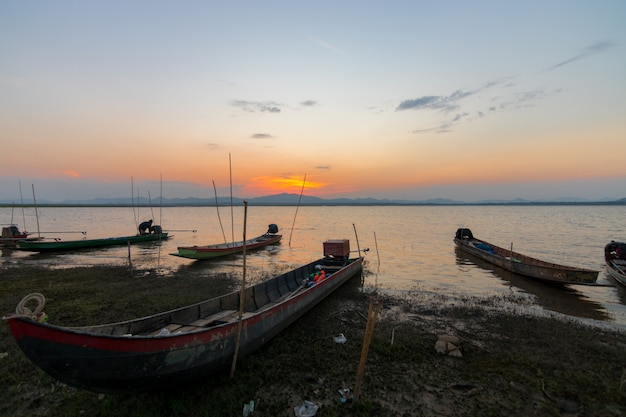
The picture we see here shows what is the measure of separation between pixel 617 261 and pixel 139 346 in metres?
22.7

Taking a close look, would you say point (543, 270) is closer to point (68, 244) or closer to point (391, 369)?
point (391, 369)

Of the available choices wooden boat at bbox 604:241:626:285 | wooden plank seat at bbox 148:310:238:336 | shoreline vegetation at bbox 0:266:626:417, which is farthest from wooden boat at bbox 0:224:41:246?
wooden boat at bbox 604:241:626:285

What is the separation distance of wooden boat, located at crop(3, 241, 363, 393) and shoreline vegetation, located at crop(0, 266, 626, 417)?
1.72ft

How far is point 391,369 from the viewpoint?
23.3 ft

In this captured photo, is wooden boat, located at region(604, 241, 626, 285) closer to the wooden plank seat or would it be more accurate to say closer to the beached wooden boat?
the wooden plank seat

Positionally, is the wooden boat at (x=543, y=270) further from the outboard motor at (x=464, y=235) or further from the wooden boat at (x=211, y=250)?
the wooden boat at (x=211, y=250)

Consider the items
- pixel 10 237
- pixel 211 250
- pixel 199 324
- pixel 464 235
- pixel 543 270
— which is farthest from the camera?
pixel 464 235

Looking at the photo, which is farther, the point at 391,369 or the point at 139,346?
the point at 391,369

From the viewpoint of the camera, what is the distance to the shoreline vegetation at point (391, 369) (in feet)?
18.6

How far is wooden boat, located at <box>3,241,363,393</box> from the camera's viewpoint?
14.6 feet

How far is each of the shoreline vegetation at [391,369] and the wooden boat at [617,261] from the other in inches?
302

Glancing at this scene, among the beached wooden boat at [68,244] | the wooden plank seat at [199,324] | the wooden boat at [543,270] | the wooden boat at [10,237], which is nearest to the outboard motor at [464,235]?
the wooden boat at [543,270]

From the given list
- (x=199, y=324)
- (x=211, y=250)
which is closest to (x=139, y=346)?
(x=199, y=324)

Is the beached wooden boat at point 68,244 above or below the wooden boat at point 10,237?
below
